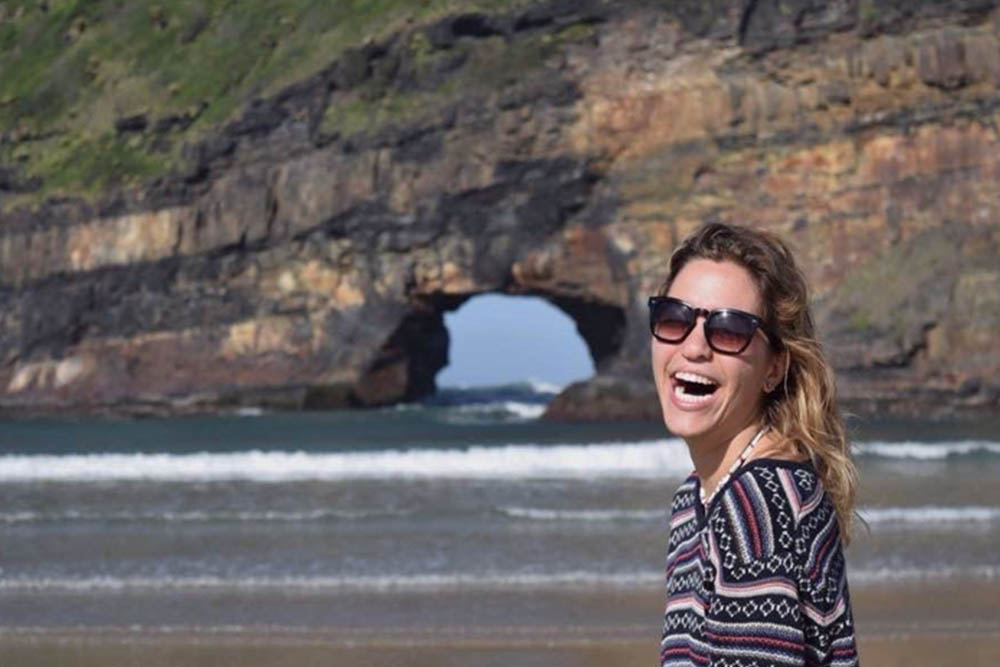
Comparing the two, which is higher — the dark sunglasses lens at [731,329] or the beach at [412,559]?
the beach at [412,559]

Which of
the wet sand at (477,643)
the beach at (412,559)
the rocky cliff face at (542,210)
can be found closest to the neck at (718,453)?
the beach at (412,559)

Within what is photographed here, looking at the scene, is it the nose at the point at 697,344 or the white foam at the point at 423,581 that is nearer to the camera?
the nose at the point at 697,344

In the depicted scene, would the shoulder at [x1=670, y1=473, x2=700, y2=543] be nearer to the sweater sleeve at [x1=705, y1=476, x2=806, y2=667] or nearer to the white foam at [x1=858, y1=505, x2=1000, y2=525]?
the sweater sleeve at [x1=705, y1=476, x2=806, y2=667]

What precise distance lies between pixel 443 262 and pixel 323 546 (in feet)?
111

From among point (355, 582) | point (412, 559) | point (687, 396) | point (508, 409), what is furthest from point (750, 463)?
point (508, 409)

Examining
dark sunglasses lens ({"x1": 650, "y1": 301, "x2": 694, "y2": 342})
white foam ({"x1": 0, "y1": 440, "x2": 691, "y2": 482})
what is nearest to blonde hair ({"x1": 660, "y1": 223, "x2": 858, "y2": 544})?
dark sunglasses lens ({"x1": 650, "y1": 301, "x2": 694, "y2": 342})

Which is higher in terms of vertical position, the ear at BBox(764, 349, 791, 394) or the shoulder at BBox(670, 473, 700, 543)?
the ear at BBox(764, 349, 791, 394)

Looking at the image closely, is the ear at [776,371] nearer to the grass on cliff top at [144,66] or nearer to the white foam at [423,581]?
the white foam at [423,581]

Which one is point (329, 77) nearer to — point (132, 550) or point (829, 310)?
point (829, 310)

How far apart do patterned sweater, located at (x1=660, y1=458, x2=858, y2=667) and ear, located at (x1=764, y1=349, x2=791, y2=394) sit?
198 mm

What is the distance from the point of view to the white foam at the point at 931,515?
16.4m

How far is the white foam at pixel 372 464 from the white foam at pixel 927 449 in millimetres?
3168

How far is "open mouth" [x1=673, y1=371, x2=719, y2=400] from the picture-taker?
324 cm

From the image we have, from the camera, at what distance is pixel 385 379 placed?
5053 cm
